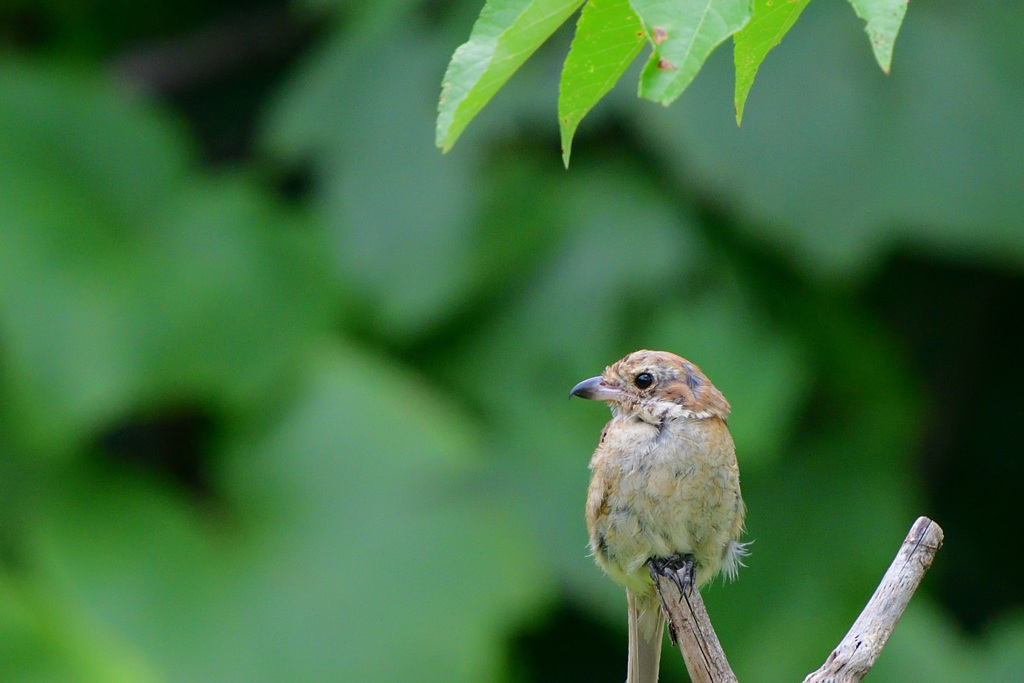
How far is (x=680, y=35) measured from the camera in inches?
57.8

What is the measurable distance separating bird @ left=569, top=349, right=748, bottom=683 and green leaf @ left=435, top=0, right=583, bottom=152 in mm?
1442

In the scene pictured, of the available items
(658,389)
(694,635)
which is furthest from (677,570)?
(658,389)

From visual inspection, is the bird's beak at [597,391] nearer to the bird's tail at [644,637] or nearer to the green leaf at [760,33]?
the bird's tail at [644,637]

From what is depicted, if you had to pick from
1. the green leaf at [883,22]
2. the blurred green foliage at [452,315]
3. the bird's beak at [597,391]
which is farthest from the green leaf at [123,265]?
the green leaf at [883,22]

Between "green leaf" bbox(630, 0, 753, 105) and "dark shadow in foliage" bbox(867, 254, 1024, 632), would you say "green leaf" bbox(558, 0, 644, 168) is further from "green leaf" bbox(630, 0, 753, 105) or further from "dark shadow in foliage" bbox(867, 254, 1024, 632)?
"dark shadow in foliage" bbox(867, 254, 1024, 632)

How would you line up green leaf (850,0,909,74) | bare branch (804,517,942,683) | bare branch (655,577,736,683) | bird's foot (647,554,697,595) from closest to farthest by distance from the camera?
green leaf (850,0,909,74) → bare branch (804,517,942,683) → bare branch (655,577,736,683) → bird's foot (647,554,697,595)

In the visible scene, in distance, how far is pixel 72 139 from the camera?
651 centimetres

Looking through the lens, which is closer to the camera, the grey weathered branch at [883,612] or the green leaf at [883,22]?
the green leaf at [883,22]

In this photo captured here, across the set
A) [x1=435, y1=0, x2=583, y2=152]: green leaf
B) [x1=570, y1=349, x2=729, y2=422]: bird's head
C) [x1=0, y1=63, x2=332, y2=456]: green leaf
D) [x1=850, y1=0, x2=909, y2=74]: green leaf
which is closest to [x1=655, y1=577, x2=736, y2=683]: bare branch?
[x1=570, y1=349, x2=729, y2=422]: bird's head

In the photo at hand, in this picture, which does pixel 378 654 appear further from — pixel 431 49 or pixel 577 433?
pixel 431 49

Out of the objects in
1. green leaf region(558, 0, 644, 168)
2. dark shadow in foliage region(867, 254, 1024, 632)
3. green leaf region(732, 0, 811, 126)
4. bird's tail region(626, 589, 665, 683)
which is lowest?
dark shadow in foliage region(867, 254, 1024, 632)

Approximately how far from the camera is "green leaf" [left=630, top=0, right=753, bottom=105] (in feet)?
4.77

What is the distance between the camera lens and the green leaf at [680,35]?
146cm

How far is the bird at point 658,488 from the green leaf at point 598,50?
1.49m
